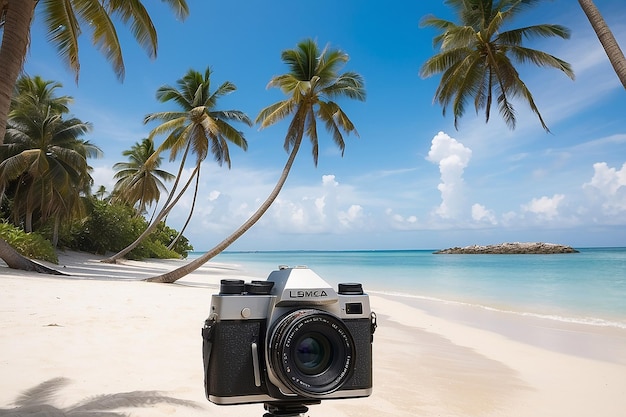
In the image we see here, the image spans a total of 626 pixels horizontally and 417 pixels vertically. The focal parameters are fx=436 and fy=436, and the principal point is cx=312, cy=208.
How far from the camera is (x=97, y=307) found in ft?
19.3

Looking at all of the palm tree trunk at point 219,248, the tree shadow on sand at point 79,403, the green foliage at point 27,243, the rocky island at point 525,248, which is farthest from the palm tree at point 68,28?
the rocky island at point 525,248

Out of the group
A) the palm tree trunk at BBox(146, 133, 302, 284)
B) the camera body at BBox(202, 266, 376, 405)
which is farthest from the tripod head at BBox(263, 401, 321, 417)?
the palm tree trunk at BBox(146, 133, 302, 284)

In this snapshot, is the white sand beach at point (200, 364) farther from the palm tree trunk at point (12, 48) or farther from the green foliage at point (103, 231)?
the green foliage at point (103, 231)

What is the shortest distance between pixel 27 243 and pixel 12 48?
39.6 ft

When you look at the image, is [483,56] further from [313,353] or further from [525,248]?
[525,248]

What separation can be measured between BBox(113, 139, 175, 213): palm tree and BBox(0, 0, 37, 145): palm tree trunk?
20003mm

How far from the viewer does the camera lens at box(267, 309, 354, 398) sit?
54.5 inches

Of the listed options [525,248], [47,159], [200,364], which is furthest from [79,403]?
[525,248]

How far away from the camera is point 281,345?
4.57 feet

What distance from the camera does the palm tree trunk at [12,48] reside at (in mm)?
3355

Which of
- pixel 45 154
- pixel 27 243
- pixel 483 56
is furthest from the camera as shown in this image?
pixel 45 154

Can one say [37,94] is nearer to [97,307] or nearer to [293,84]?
[293,84]

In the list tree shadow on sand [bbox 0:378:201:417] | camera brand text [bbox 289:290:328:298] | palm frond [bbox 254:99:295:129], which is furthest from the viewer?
palm frond [bbox 254:99:295:129]

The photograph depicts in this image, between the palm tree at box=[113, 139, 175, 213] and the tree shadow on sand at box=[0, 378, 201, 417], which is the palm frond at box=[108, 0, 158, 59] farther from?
the palm tree at box=[113, 139, 175, 213]
